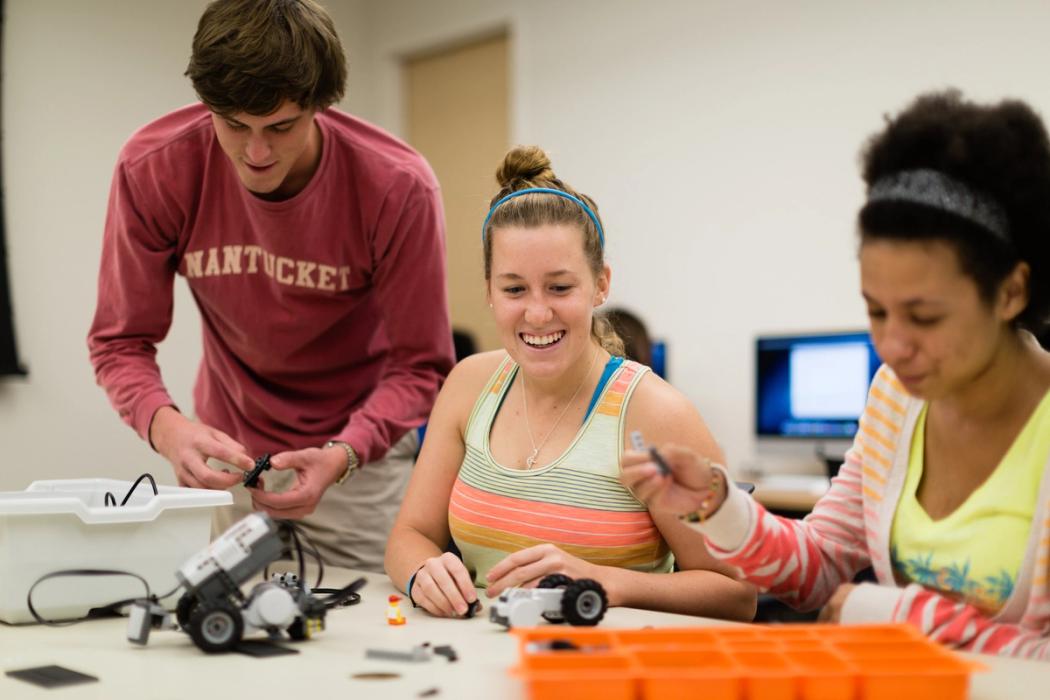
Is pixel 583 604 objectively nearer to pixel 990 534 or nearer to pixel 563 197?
pixel 990 534

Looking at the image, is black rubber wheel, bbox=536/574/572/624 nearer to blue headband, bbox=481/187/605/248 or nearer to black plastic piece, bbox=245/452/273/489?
black plastic piece, bbox=245/452/273/489

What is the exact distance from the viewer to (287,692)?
1.01 metres

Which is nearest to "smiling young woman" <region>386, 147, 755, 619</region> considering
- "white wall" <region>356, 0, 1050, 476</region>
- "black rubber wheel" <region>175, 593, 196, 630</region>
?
"black rubber wheel" <region>175, 593, 196, 630</region>

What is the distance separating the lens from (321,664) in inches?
43.9

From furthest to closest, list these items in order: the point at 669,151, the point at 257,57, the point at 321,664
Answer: the point at 669,151
the point at 257,57
the point at 321,664

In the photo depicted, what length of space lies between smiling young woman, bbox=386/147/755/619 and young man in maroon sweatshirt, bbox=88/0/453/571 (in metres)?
0.24

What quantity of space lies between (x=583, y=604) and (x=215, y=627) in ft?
1.45

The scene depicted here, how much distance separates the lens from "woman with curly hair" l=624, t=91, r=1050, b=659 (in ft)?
3.60

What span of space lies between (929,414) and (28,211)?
351 cm

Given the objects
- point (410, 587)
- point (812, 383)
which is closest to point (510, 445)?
point (410, 587)

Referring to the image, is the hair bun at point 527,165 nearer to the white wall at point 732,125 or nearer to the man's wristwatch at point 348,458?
the man's wristwatch at point 348,458

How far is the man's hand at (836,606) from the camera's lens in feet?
3.84

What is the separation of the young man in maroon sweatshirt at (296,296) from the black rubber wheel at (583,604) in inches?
26.8

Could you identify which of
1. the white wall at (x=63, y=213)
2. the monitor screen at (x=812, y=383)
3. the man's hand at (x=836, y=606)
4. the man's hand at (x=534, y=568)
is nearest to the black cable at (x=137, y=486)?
the man's hand at (x=534, y=568)
